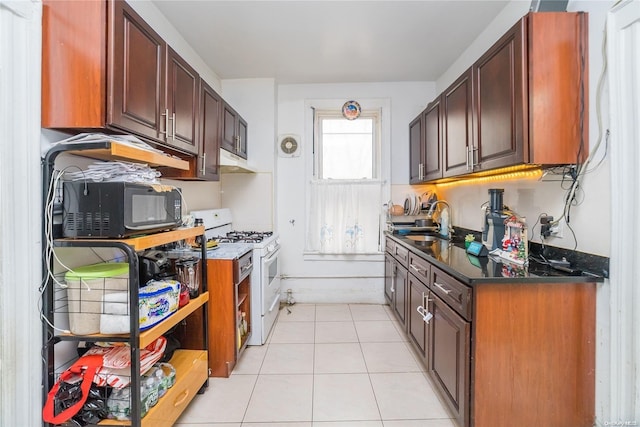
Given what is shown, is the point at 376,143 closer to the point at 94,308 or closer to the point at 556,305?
the point at 556,305

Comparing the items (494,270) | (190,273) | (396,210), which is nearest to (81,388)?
(190,273)

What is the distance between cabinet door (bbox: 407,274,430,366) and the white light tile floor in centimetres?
17

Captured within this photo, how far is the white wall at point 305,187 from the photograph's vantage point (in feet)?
11.2

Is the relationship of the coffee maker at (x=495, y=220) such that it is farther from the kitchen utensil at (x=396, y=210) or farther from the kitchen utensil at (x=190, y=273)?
the kitchen utensil at (x=190, y=273)

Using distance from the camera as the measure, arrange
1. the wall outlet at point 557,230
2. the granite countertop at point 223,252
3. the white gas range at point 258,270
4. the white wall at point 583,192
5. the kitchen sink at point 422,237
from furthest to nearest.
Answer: the kitchen sink at point 422,237, the white gas range at point 258,270, the granite countertop at point 223,252, the wall outlet at point 557,230, the white wall at point 583,192

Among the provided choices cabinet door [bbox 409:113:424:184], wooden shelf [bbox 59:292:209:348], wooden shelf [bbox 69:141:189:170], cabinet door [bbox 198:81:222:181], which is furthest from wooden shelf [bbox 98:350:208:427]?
cabinet door [bbox 409:113:424:184]

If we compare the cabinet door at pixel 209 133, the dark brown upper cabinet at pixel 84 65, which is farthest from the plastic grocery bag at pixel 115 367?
the cabinet door at pixel 209 133

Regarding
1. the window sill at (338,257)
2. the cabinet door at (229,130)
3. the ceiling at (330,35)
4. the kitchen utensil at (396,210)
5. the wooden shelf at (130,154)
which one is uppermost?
the ceiling at (330,35)

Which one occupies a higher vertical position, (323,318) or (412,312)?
(412,312)

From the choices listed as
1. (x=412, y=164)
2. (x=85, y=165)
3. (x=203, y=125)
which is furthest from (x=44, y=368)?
(x=412, y=164)

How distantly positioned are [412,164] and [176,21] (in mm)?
2610

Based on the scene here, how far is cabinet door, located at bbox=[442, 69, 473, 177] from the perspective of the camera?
2.01 metres

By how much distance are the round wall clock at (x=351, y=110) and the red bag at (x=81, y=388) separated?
3.13 meters

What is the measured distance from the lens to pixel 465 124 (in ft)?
6.77
